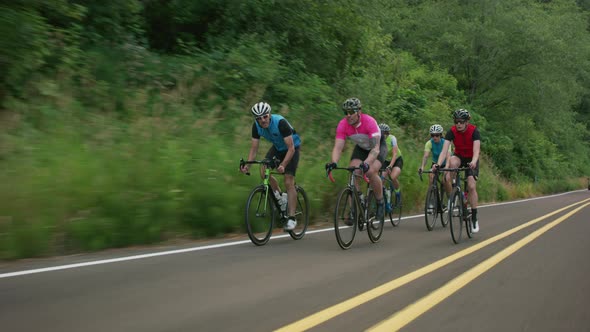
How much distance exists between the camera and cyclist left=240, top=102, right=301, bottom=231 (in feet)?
26.2

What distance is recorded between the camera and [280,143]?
8.49 metres

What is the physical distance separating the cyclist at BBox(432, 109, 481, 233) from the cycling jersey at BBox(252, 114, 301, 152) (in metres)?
2.62

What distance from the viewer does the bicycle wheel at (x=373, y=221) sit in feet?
27.7

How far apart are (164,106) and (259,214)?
4.78 meters

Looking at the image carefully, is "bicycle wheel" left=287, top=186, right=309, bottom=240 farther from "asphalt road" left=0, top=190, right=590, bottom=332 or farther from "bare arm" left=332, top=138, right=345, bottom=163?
"bare arm" left=332, top=138, right=345, bottom=163

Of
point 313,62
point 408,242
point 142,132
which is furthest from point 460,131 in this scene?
point 313,62

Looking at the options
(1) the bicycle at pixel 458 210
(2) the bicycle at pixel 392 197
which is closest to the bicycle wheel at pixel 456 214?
(1) the bicycle at pixel 458 210

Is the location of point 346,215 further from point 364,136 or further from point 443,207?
point 443,207

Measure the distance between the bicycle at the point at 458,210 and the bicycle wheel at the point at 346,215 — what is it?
5.27 feet

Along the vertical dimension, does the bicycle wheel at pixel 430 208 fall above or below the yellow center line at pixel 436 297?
above

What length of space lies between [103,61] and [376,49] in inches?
448

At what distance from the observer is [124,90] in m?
12.1

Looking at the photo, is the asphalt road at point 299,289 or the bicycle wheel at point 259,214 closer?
the asphalt road at point 299,289

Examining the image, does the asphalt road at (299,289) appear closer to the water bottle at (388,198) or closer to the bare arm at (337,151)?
the bare arm at (337,151)
